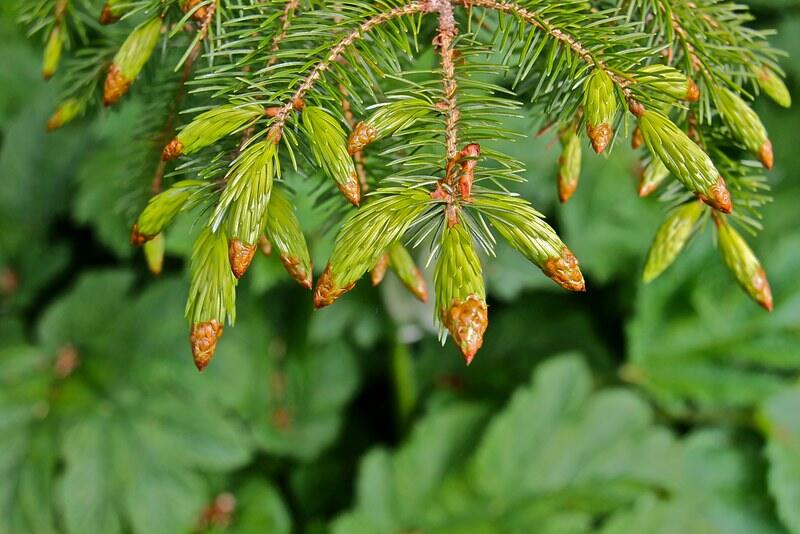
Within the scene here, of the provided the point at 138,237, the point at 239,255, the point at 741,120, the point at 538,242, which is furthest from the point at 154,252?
the point at 741,120

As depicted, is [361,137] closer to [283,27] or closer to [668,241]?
[283,27]

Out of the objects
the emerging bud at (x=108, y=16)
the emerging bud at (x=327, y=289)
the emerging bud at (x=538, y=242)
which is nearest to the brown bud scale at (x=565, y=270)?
the emerging bud at (x=538, y=242)

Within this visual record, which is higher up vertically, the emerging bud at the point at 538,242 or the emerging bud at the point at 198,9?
the emerging bud at the point at 198,9

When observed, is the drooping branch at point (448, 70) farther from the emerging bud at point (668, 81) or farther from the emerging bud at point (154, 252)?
the emerging bud at point (154, 252)

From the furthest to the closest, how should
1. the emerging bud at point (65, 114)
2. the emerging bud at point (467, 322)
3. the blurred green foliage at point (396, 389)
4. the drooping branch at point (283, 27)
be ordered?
1. the blurred green foliage at point (396, 389)
2. the emerging bud at point (65, 114)
3. the drooping branch at point (283, 27)
4. the emerging bud at point (467, 322)

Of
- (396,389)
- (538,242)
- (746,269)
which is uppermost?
(538,242)

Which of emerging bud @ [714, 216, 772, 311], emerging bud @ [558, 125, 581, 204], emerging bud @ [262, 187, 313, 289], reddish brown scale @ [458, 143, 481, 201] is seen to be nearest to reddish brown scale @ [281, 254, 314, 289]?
emerging bud @ [262, 187, 313, 289]

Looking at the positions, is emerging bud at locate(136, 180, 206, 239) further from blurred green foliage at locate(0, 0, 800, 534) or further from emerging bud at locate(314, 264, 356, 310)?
blurred green foliage at locate(0, 0, 800, 534)
